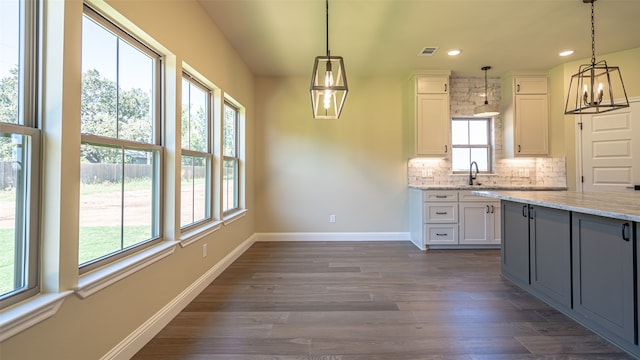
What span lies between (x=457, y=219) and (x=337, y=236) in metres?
1.84

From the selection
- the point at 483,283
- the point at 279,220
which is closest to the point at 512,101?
the point at 483,283

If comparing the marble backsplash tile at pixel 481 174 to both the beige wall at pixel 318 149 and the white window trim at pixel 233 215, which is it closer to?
the beige wall at pixel 318 149

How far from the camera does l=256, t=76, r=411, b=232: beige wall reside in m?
4.65

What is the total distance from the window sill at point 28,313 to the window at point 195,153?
127 centimetres

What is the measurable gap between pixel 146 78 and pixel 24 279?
1.46 m

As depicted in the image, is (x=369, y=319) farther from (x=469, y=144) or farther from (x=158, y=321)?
(x=469, y=144)

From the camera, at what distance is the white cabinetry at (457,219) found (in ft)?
13.5

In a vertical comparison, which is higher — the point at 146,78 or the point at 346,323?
the point at 146,78

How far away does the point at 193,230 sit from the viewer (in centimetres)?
264

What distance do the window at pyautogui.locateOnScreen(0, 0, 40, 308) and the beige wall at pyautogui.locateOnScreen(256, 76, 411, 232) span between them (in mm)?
3435

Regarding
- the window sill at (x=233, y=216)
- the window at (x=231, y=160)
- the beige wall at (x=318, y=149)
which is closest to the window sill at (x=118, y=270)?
the beige wall at (x=318, y=149)

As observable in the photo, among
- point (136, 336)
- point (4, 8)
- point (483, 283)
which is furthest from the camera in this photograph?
point (483, 283)

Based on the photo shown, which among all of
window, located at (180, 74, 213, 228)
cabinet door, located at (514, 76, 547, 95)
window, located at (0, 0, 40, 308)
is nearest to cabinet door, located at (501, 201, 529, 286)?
cabinet door, located at (514, 76, 547, 95)

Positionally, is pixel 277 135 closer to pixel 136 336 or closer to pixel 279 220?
pixel 279 220
